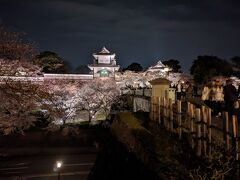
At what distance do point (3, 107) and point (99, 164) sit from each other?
4.18 metres

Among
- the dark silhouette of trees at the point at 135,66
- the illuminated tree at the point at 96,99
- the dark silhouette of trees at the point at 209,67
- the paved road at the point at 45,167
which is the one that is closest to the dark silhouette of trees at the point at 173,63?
the dark silhouette of trees at the point at 135,66

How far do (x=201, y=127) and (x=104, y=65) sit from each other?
4923cm

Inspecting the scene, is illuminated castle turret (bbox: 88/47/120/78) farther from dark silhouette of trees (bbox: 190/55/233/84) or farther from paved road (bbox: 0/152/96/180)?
paved road (bbox: 0/152/96/180)

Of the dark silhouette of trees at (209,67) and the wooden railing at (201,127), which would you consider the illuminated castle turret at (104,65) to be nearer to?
the dark silhouette of trees at (209,67)

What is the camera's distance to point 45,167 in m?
19.5

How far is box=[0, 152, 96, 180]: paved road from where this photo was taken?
56.9ft

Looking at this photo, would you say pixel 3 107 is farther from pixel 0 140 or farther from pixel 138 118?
pixel 0 140

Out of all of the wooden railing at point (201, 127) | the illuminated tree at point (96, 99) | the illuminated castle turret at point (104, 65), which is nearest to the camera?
the wooden railing at point (201, 127)

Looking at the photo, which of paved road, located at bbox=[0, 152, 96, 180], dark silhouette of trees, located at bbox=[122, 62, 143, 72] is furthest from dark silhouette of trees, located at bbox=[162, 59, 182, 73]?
paved road, located at bbox=[0, 152, 96, 180]

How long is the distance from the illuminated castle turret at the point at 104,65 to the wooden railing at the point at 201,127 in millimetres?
42655

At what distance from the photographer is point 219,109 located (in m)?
12.0

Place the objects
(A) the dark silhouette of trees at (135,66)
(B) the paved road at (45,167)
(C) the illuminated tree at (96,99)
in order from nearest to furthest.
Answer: (B) the paved road at (45,167)
(C) the illuminated tree at (96,99)
(A) the dark silhouette of trees at (135,66)

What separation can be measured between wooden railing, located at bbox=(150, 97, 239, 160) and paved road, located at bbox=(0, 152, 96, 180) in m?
8.99

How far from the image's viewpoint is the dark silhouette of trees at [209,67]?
141ft
